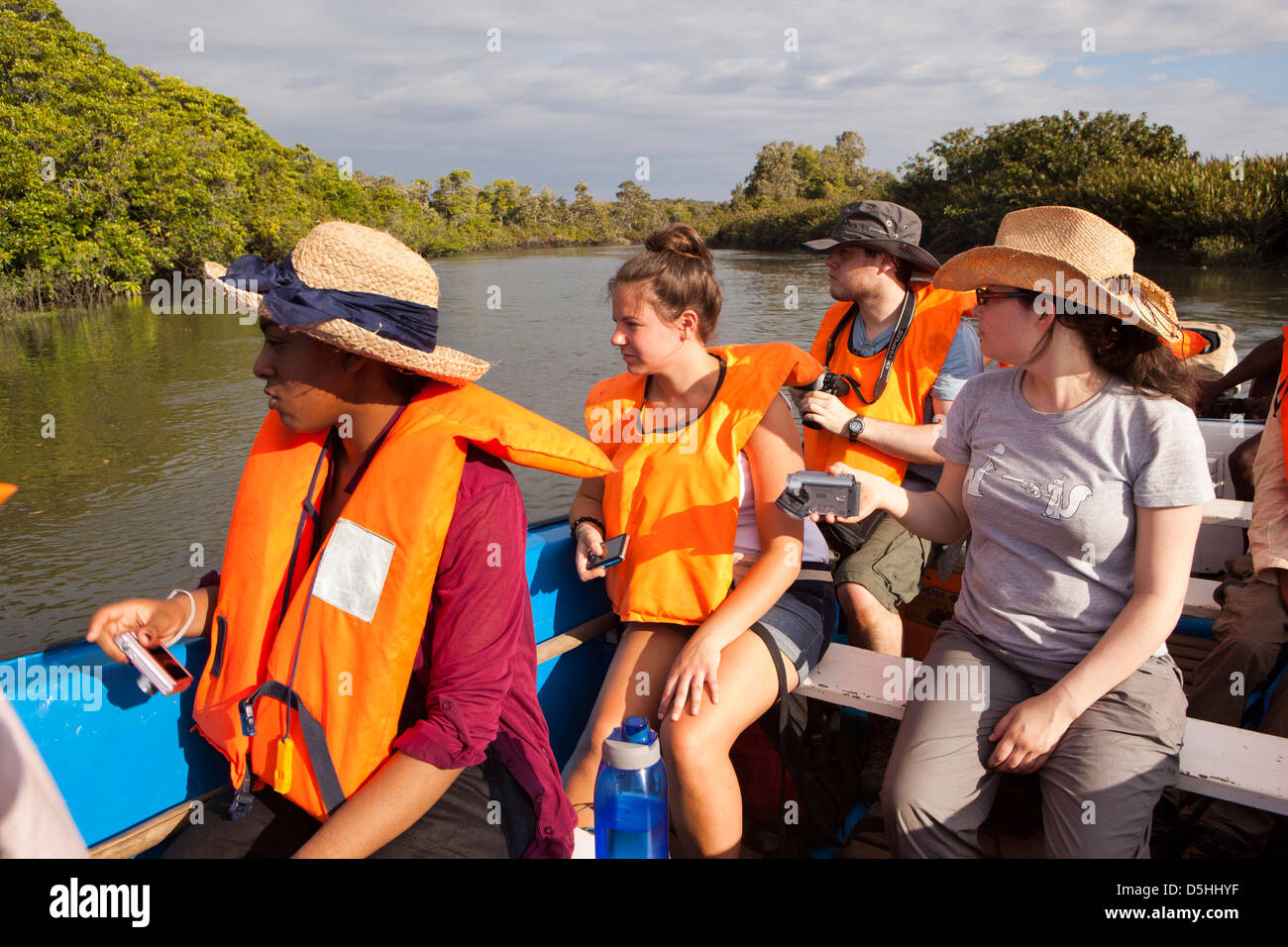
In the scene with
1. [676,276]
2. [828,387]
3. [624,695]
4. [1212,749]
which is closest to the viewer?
[1212,749]

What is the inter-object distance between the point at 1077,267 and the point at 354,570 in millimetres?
1504

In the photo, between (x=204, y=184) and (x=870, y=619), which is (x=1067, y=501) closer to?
(x=870, y=619)

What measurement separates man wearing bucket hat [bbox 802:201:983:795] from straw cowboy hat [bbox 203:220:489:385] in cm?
139

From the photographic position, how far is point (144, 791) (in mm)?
1756

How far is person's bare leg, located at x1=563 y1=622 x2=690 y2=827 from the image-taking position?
6.69ft

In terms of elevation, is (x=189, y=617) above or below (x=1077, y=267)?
below

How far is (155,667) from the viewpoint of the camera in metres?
1.63

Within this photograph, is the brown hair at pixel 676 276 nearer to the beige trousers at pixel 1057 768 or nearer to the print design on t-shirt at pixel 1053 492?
the print design on t-shirt at pixel 1053 492

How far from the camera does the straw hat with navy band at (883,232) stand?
3077mm

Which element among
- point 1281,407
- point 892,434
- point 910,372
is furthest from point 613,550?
point 1281,407

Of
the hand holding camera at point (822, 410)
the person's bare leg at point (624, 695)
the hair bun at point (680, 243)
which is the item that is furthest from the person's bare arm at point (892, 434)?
the person's bare leg at point (624, 695)

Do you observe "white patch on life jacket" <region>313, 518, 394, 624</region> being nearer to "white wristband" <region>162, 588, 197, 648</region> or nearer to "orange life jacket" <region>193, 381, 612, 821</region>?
"orange life jacket" <region>193, 381, 612, 821</region>

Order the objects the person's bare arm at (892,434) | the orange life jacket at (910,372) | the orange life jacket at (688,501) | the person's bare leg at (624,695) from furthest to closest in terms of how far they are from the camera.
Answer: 1. the orange life jacket at (910,372)
2. the person's bare arm at (892,434)
3. the orange life jacket at (688,501)
4. the person's bare leg at (624,695)
